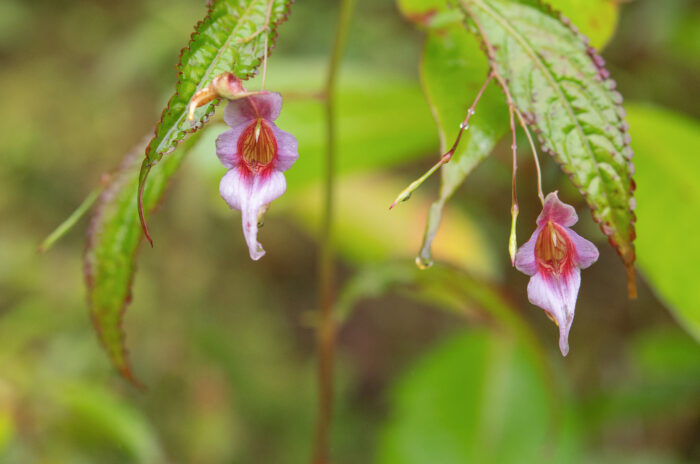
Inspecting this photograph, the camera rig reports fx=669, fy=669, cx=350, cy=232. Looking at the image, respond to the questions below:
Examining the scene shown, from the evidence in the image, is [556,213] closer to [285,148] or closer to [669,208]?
[285,148]

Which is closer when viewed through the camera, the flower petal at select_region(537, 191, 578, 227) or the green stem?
the flower petal at select_region(537, 191, 578, 227)

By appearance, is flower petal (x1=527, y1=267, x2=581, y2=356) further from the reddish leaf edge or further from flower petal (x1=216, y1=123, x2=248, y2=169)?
the reddish leaf edge

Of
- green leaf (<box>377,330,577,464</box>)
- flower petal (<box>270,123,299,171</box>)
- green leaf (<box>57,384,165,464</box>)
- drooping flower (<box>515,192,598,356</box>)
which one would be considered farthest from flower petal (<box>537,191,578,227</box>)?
green leaf (<box>377,330,577,464</box>)

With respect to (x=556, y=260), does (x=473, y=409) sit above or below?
below

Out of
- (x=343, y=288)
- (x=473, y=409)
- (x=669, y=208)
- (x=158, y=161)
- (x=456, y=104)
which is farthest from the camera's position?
(x=343, y=288)

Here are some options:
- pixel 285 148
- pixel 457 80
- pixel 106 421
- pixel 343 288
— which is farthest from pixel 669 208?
pixel 343 288

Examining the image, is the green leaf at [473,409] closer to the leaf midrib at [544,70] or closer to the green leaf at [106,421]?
the green leaf at [106,421]

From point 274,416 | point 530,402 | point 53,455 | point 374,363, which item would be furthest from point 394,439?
point 374,363

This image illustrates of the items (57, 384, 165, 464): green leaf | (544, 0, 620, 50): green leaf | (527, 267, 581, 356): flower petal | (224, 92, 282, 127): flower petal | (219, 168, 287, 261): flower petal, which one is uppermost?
(224, 92, 282, 127): flower petal
